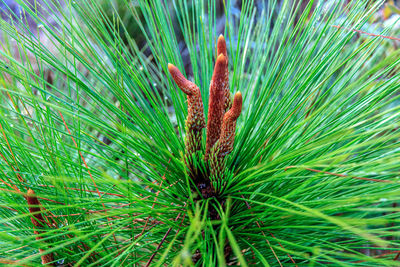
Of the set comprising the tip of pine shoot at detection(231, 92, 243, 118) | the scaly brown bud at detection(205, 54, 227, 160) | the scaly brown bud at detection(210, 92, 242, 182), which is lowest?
the scaly brown bud at detection(210, 92, 242, 182)

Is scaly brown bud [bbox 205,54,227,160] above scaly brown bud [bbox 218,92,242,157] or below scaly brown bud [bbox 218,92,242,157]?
above

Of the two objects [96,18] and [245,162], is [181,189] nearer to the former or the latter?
[245,162]

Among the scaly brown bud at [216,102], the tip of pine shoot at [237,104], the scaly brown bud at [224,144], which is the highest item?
the scaly brown bud at [216,102]

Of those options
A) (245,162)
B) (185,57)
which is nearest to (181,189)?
(245,162)

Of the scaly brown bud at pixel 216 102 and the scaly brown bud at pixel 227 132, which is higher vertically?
the scaly brown bud at pixel 216 102

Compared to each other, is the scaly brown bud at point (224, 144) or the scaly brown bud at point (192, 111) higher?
the scaly brown bud at point (192, 111)

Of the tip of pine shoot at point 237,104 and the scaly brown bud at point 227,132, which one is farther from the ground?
the tip of pine shoot at point 237,104
